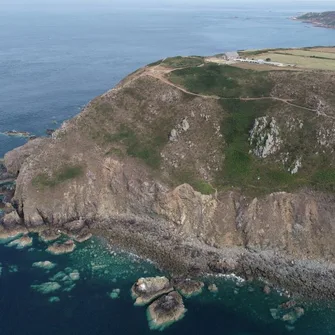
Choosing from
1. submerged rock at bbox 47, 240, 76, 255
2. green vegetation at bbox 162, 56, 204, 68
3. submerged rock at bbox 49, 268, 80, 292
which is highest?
green vegetation at bbox 162, 56, 204, 68

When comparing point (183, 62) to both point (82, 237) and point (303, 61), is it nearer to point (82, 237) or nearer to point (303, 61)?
point (303, 61)

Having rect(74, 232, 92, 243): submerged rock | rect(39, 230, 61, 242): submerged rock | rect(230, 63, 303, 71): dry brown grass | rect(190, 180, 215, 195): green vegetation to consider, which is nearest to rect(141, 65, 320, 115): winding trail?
rect(230, 63, 303, 71): dry brown grass

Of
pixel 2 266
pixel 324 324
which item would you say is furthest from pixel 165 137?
pixel 324 324

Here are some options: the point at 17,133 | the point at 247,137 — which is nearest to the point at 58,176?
the point at 247,137

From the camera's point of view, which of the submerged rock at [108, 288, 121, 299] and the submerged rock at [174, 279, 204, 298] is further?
the submerged rock at [174, 279, 204, 298]

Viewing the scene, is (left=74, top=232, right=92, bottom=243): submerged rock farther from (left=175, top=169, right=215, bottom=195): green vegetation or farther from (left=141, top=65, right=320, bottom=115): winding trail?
(left=141, top=65, right=320, bottom=115): winding trail

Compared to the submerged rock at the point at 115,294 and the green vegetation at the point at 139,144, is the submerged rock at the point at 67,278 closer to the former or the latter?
the submerged rock at the point at 115,294

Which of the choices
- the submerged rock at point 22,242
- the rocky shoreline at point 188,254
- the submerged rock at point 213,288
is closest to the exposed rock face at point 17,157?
the rocky shoreline at point 188,254
